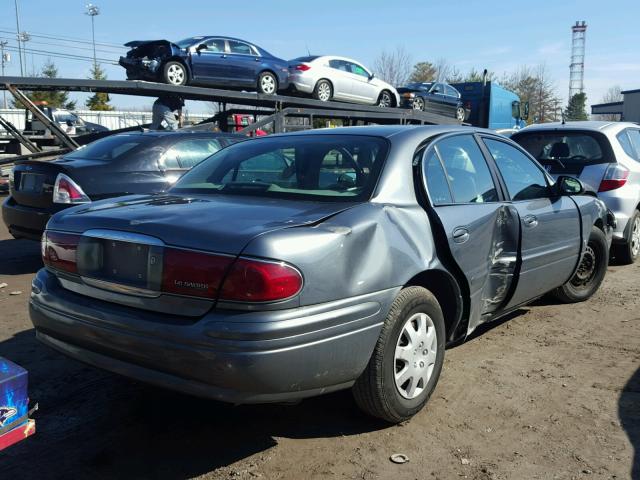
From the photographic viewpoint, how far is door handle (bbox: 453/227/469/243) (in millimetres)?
3498

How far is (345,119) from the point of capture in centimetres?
1538

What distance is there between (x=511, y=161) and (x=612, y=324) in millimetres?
1730

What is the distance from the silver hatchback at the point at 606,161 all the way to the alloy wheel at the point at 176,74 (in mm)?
8696

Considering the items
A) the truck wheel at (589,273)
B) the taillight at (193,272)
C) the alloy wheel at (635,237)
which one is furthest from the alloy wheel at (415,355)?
the alloy wheel at (635,237)

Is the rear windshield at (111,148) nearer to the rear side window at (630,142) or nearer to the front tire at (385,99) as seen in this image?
the rear side window at (630,142)

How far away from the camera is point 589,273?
571 centimetres

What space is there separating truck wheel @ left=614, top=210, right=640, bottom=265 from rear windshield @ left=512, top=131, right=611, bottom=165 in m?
0.84

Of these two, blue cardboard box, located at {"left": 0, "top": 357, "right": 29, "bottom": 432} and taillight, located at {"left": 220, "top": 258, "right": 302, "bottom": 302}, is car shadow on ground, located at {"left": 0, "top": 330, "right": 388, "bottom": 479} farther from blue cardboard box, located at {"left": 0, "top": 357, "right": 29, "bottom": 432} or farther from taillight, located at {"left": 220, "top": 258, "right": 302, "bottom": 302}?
taillight, located at {"left": 220, "top": 258, "right": 302, "bottom": 302}

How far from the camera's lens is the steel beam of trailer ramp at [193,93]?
40.9 ft

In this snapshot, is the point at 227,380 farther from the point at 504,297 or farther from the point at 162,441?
the point at 504,297

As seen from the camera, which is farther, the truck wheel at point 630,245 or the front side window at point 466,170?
the truck wheel at point 630,245

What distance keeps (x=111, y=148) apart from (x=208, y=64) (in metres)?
7.69

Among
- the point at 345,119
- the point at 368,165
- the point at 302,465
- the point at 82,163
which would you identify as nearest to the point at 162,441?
the point at 302,465

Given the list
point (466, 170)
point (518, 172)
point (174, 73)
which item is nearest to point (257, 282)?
point (466, 170)
